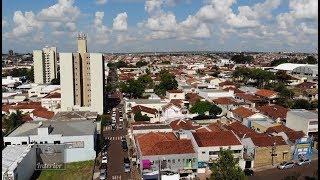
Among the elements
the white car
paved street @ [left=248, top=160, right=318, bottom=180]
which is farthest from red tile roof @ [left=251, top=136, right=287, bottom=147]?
the white car

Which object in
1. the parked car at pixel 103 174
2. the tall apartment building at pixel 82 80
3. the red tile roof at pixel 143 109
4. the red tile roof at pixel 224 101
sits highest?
the tall apartment building at pixel 82 80

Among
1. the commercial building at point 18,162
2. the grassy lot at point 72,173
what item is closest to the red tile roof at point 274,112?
the grassy lot at point 72,173

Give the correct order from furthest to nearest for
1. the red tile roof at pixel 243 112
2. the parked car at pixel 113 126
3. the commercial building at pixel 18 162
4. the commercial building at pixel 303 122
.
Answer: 1. the parked car at pixel 113 126
2. the red tile roof at pixel 243 112
3. the commercial building at pixel 303 122
4. the commercial building at pixel 18 162

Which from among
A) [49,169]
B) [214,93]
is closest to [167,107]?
[214,93]

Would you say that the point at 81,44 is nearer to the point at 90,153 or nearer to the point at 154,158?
the point at 90,153

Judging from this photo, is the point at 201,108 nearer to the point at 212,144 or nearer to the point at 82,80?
the point at 212,144

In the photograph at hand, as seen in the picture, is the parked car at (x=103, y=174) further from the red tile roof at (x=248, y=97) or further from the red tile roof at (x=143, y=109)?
the red tile roof at (x=248, y=97)
